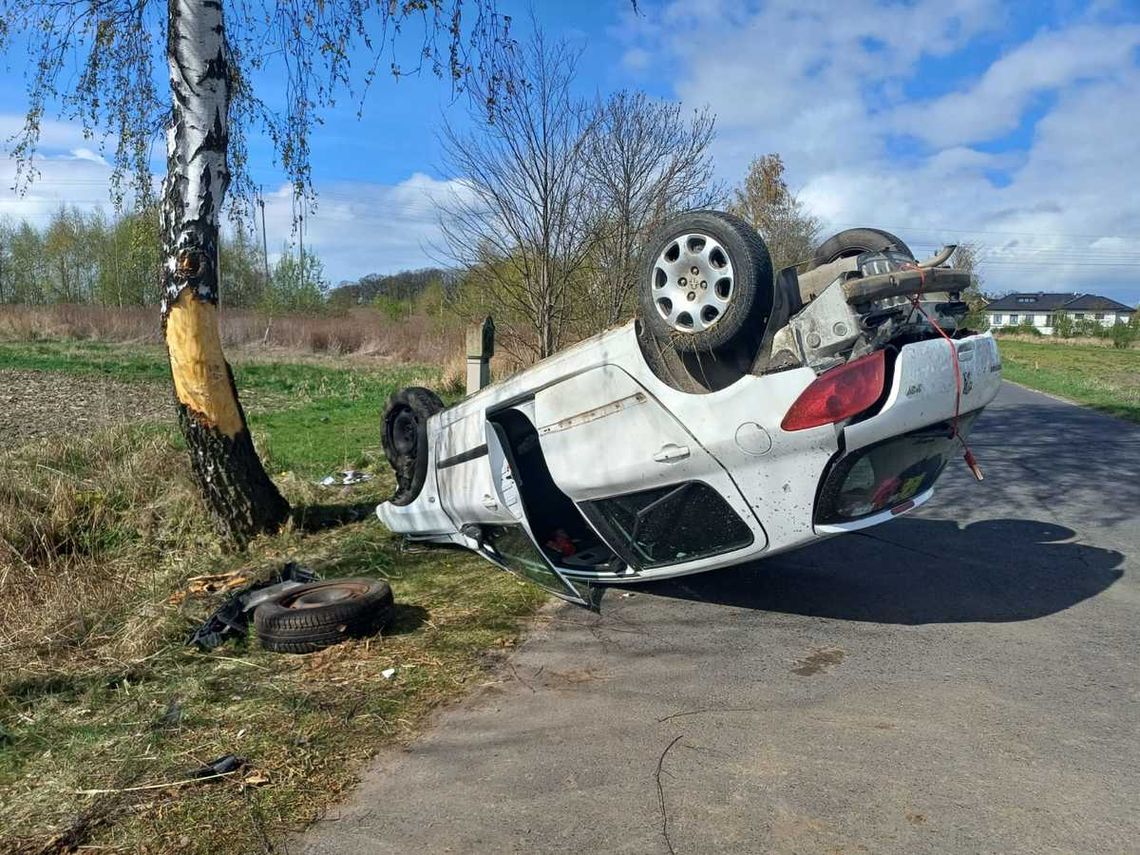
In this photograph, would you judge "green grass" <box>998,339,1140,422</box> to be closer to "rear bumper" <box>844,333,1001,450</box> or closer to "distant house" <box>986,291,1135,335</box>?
"rear bumper" <box>844,333,1001,450</box>

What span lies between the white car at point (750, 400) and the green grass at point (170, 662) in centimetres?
108

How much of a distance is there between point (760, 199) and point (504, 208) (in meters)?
17.7

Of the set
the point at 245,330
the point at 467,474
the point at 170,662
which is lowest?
the point at 170,662

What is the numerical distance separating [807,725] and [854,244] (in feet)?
9.16

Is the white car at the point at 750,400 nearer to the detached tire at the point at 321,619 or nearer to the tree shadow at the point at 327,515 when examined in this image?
the detached tire at the point at 321,619

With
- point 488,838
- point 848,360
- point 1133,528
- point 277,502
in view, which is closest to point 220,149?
point 277,502

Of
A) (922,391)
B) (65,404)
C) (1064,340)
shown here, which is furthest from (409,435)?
(1064,340)

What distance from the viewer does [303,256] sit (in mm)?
55500

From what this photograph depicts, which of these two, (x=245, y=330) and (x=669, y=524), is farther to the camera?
(x=245, y=330)

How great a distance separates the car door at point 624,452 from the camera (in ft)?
15.0

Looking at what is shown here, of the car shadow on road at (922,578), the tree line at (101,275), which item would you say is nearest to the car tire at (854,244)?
the car shadow on road at (922,578)

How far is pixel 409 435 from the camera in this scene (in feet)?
23.0

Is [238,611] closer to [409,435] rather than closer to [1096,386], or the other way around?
[409,435]

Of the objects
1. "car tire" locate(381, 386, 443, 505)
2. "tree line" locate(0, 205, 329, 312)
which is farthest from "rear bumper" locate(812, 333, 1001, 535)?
"tree line" locate(0, 205, 329, 312)
